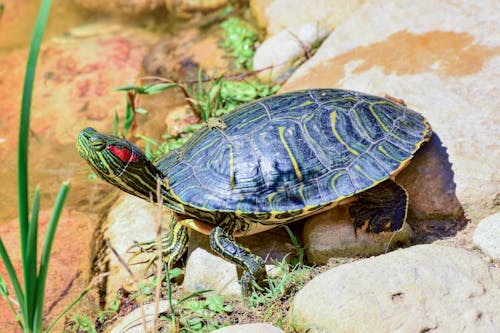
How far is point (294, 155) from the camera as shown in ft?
11.9

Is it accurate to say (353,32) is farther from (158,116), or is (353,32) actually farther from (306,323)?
(306,323)

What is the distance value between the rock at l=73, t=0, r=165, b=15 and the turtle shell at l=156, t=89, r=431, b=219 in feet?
12.8

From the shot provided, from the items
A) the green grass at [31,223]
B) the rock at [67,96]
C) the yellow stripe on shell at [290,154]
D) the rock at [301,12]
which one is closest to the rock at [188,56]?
the rock at [67,96]

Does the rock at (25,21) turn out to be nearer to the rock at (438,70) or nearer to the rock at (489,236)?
the rock at (438,70)

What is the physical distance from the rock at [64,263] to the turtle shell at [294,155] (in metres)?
1.09

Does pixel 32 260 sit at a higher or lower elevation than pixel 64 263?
higher

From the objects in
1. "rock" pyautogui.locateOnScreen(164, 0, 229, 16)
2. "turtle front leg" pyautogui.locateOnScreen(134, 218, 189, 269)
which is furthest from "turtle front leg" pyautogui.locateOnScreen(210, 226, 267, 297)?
"rock" pyautogui.locateOnScreen(164, 0, 229, 16)

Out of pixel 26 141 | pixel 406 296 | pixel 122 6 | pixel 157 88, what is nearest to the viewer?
pixel 26 141

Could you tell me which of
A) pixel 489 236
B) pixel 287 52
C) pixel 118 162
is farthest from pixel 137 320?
pixel 287 52

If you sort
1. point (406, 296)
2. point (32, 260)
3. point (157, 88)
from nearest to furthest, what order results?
point (32, 260)
point (406, 296)
point (157, 88)

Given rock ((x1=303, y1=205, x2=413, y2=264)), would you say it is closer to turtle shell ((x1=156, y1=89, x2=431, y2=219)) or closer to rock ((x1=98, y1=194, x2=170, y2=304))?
turtle shell ((x1=156, y1=89, x2=431, y2=219))

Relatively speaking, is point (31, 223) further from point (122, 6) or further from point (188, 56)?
point (122, 6)

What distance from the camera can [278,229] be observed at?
13.0 ft

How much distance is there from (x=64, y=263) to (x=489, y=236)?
116 inches
